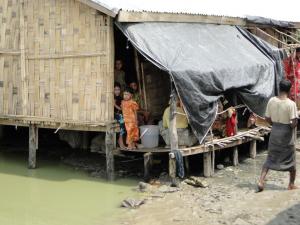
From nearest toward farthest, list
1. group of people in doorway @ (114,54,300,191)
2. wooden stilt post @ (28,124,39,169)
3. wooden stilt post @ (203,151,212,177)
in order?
group of people in doorway @ (114,54,300,191)
wooden stilt post @ (203,151,212,177)
wooden stilt post @ (28,124,39,169)

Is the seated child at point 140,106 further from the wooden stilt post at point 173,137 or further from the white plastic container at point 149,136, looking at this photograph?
the wooden stilt post at point 173,137

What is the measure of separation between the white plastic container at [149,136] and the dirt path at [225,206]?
1.10m

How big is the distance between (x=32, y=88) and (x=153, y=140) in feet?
9.76

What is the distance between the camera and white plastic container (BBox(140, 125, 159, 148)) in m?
9.79

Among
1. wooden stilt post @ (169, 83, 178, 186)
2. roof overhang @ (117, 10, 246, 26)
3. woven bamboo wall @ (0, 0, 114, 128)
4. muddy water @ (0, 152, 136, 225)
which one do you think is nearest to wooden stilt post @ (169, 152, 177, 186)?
wooden stilt post @ (169, 83, 178, 186)

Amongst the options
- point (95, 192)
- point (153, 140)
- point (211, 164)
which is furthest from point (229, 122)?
point (95, 192)

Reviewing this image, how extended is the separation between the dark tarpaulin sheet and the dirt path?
1.20 metres

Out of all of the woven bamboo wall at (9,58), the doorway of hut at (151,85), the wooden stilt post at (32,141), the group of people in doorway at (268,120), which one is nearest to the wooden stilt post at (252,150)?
the doorway of hut at (151,85)

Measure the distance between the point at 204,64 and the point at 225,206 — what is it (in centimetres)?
322

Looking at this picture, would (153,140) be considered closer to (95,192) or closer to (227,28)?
(95,192)

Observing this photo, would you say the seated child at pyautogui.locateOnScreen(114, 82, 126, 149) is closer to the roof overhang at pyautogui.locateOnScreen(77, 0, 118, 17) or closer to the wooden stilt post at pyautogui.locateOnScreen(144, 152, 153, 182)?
the wooden stilt post at pyautogui.locateOnScreen(144, 152, 153, 182)

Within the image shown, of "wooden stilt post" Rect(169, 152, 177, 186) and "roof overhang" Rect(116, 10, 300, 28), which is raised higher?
"roof overhang" Rect(116, 10, 300, 28)

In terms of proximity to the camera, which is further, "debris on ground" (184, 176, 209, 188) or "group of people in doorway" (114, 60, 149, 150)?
"group of people in doorway" (114, 60, 149, 150)

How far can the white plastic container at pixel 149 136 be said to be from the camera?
9.79 m
